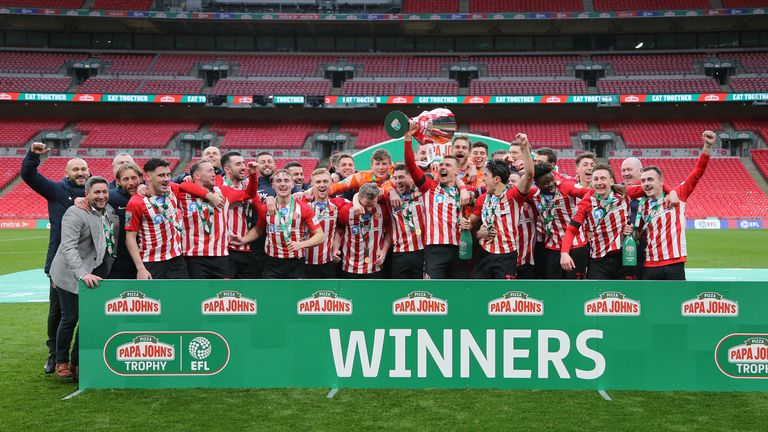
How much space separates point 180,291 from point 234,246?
5.19ft

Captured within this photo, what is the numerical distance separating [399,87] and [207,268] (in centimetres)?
3133

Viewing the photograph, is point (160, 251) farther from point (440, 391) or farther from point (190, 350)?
point (440, 391)

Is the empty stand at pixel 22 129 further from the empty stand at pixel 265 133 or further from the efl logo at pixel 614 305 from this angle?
the efl logo at pixel 614 305

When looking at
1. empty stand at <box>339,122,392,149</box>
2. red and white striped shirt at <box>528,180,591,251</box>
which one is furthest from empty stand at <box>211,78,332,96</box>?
red and white striped shirt at <box>528,180,591,251</box>

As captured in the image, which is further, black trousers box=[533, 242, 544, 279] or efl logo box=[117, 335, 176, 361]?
black trousers box=[533, 242, 544, 279]

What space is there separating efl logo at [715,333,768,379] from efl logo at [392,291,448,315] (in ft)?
7.73

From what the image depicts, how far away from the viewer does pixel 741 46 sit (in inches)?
1460

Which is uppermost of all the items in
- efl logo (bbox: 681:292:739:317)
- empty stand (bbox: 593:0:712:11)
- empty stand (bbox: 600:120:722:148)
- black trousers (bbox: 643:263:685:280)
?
empty stand (bbox: 593:0:712:11)

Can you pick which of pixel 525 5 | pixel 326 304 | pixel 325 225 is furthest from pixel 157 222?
pixel 525 5

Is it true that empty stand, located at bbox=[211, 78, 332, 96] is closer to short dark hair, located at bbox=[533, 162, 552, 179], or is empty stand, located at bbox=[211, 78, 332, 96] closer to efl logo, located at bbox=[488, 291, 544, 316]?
short dark hair, located at bbox=[533, 162, 552, 179]

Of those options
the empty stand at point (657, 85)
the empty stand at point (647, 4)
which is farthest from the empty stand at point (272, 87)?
the empty stand at point (647, 4)

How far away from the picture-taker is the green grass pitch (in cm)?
414

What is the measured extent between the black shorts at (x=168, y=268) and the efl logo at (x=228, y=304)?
97 cm

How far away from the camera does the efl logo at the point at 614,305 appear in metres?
4.78
